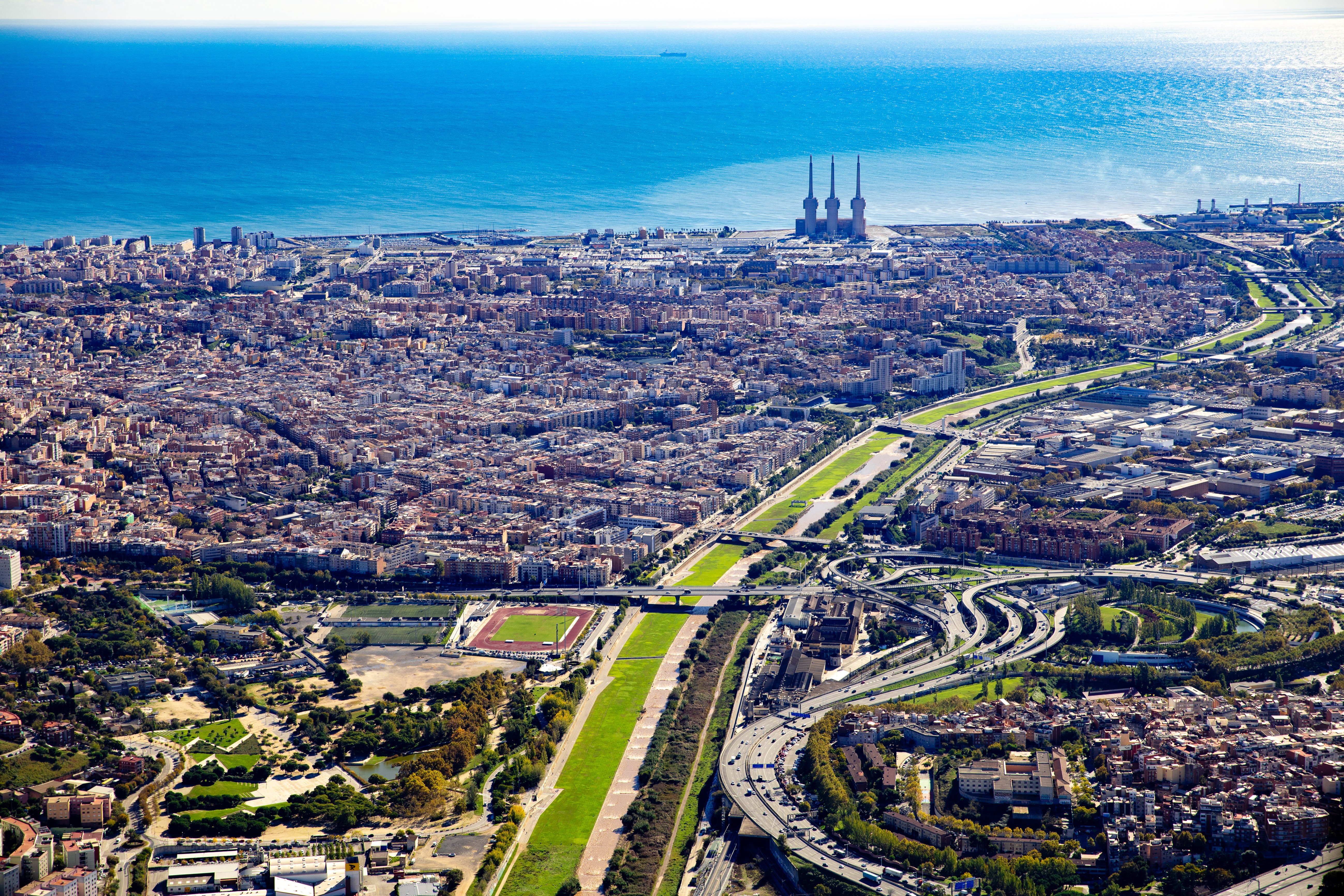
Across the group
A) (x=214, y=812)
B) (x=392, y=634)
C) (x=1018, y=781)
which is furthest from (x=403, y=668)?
(x=1018, y=781)

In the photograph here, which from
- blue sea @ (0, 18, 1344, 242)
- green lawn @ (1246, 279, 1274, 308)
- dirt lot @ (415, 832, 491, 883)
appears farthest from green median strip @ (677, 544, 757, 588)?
blue sea @ (0, 18, 1344, 242)

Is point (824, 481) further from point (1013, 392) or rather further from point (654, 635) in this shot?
point (1013, 392)

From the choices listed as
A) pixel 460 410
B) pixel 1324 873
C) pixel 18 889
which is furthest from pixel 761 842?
pixel 460 410

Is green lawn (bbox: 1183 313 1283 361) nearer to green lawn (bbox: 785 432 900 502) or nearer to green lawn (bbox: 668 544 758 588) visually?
green lawn (bbox: 785 432 900 502)

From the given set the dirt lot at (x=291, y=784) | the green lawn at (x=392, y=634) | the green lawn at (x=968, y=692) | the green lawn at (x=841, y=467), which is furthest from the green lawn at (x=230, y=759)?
the green lawn at (x=841, y=467)

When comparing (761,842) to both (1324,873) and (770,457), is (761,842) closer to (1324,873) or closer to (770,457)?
(1324,873)
